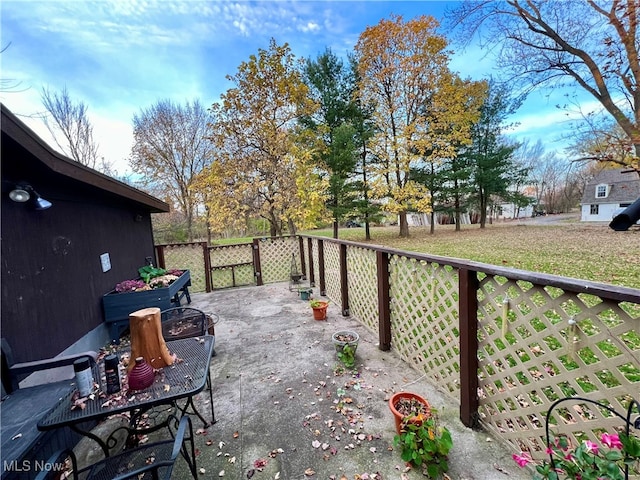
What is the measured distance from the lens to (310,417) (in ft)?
7.06

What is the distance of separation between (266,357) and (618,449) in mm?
2799

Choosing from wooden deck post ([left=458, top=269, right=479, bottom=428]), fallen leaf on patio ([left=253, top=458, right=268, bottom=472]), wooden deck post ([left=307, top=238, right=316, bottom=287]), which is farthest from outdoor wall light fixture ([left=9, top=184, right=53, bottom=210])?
wooden deck post ([left=307, top=238, right=316, bottom=287])

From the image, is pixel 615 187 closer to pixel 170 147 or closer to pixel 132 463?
pixel 170 147

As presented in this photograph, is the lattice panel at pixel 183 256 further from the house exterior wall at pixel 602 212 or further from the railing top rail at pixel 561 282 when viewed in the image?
the house exterior wall at pixel 602 212

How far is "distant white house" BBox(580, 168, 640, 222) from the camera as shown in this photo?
21.4 metres

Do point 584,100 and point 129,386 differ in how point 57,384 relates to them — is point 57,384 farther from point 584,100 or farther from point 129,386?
point 584,100

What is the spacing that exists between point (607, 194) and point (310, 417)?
31410 mm

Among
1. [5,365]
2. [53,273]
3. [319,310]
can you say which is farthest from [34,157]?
[319,310]

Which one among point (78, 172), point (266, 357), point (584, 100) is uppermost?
point (584, 100)

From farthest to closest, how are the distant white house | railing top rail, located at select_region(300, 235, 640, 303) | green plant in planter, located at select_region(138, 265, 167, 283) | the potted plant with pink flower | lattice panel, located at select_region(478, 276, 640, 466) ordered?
the distant white house → green plant in planter, located at select_region(138, 265, 167, 283) → lattice panel, located at select_region(478, 276, 640, 466) → railing top rail, located at select_region(300, 235, 640, 303) → the potted plant with pink flower

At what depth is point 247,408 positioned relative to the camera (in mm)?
2311

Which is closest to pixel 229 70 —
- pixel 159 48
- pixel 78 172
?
pixel 159 48

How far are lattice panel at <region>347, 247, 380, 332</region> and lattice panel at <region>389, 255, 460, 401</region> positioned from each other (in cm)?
41

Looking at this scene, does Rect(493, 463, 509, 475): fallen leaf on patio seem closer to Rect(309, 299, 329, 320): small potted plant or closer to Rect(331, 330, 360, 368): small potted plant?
Rect(331, 330, 360, 368): small potted plant
